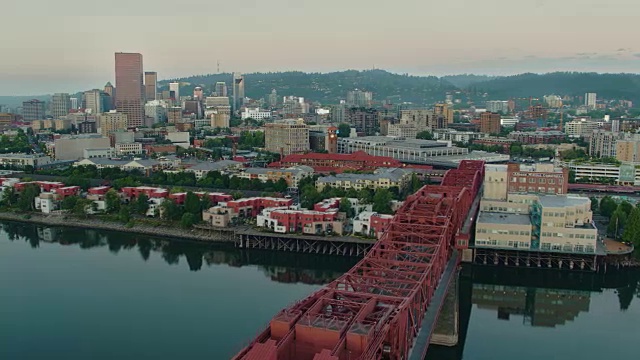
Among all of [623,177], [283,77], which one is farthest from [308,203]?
[283,77]

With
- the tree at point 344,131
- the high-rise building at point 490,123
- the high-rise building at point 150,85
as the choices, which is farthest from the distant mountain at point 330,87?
the tree at point 344,131

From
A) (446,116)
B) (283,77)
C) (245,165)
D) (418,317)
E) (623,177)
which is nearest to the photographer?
(418,317)

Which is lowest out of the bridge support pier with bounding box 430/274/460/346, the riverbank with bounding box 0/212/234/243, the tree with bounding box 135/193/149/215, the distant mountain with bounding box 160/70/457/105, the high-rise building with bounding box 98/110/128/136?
the riverbank with bounding box 0/212/234/243

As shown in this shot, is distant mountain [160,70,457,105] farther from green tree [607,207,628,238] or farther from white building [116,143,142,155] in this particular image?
green tree [607,207,628,238]

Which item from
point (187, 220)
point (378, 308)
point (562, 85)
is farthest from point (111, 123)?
point (562, 85)

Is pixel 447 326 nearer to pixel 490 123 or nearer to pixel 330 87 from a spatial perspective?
pixel 490 123

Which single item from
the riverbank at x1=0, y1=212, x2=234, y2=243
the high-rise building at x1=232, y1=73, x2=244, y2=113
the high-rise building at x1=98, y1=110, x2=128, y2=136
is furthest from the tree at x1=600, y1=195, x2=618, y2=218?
the high-rise building at x1=232, y1=73, x2=244, y2=113

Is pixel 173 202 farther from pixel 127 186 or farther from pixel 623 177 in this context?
pixel 623 177
